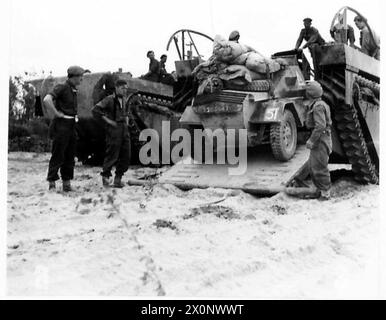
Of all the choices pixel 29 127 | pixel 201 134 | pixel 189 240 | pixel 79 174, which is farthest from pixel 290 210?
pixel 29 127

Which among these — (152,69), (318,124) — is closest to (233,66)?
(318,124)

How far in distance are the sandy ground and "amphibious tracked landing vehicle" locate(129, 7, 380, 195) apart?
68cm

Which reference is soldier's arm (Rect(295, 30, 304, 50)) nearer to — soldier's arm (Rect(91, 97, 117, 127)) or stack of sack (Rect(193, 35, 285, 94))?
stack of sack (Rect(193, 35, 285, 94))

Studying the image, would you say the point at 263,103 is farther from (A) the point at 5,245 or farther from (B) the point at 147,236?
(A) the point at 5,245

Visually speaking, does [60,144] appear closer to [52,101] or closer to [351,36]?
[52,101]

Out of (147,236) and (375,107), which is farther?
(375,107)

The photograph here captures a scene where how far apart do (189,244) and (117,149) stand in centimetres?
293

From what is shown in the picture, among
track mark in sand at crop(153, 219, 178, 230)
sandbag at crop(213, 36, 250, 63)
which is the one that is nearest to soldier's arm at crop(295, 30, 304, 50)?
sandbag at crop(213, 36, 250, 63)

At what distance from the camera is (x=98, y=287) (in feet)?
13.7

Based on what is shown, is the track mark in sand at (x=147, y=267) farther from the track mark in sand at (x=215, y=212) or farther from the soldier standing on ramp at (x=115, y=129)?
the soldier standing on ramp at (x=115, y=129)

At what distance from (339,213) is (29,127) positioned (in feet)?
19.3

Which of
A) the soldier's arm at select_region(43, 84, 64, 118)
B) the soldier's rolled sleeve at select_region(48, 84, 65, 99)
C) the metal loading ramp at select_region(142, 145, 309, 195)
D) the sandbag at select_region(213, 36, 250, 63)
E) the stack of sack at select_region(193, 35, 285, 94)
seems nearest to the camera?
the soldier's arm at select_region(43, 84, 64, 118)

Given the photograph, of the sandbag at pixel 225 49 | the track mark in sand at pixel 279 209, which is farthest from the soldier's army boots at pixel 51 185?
the sandbag at pixel 225 49

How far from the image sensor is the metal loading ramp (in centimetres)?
762
